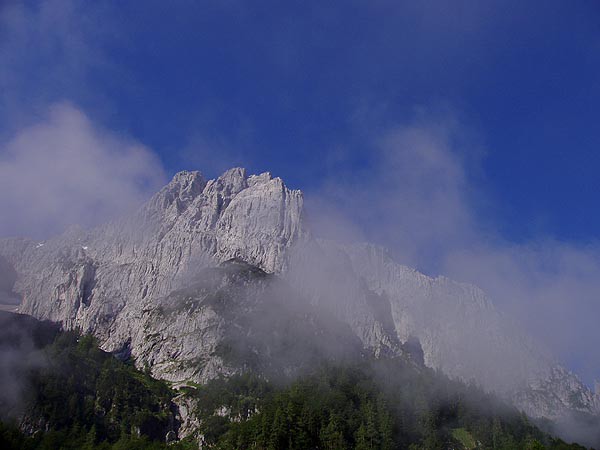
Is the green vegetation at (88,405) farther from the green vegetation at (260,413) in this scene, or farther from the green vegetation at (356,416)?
the green vegetation at (356,416)

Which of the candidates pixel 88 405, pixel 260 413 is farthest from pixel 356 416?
pixel 88 405

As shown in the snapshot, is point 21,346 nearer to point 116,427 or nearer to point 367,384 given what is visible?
point 116,427

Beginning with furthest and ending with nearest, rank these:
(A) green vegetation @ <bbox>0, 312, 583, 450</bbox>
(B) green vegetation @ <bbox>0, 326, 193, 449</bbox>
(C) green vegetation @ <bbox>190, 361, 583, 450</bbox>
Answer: (B) green vegetation @ <bbox>0, 326, 193, 449</bbox> < (A) green vegetation @ <bbox>0, 312, 583, 450</bbox> < (C) green vegetation @ <bbox>190, 361, 583, 450</bbox>

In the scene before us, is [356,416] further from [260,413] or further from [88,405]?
[88,405]

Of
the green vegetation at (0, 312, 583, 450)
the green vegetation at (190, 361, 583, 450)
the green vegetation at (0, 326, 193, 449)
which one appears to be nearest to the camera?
the green vegetation at (190, 361, 583, 450)

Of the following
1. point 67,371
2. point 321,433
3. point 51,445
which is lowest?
point 51,445

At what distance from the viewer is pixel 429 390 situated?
178m

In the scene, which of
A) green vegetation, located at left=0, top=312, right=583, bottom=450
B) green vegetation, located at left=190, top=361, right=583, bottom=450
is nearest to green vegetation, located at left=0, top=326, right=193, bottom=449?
green vegetation, located at left=0, top=312, right=583, bottom=450

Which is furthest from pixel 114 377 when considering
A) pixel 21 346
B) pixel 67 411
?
pixel 21 346

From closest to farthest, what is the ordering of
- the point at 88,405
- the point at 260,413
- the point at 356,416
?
1. the point at 260,413
2. the point at 356,416
3. the point at 88,405

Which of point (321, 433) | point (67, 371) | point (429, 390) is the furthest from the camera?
point (429, 390)

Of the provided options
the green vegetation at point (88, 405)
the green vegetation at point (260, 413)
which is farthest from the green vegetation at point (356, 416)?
the green vegetation at point (88, 405)

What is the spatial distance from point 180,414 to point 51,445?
2718 inches

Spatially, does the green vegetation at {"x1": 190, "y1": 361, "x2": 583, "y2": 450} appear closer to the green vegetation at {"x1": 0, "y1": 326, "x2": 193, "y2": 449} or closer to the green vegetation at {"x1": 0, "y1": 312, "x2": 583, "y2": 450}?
the green vegetation at {"x1": 0, "y1": 312, "x2": 583, "y2": 450}
